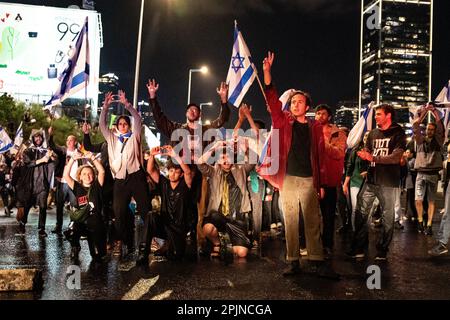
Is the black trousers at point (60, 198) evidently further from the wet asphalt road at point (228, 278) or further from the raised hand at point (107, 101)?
the raised hand at point (107, 101)

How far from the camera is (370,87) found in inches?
4921

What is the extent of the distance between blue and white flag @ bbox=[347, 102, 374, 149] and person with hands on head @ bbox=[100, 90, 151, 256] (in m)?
3.72

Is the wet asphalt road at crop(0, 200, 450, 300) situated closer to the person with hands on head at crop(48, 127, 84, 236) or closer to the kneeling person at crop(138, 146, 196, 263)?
the kneeling person at crop(138, 146, 196, 263)

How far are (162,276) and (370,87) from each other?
126110 millimetres

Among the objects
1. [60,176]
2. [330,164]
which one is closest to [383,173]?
[330,164]

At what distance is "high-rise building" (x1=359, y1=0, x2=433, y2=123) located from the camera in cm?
11044

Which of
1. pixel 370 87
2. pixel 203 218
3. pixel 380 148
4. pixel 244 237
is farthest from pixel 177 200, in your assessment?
pixel 370 87

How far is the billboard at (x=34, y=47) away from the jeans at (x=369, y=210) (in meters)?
75.3

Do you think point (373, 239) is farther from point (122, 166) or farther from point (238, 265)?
point (122, 166)

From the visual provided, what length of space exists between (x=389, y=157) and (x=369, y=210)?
796 mm

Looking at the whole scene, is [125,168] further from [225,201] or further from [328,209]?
[328,209]

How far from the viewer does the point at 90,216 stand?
271 inches
